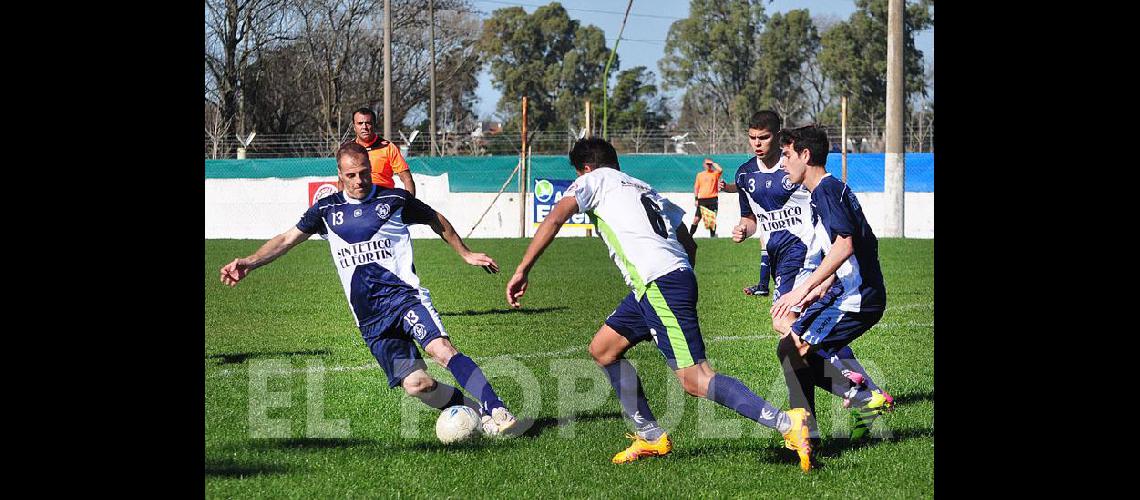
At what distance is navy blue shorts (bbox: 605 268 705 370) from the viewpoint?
230 inches

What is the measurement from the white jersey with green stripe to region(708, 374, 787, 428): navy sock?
61 cm

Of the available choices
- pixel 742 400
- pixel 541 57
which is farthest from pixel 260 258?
pixel 541 57

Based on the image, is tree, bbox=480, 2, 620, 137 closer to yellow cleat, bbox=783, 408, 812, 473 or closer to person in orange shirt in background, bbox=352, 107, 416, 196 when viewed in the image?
person in orange shirt in background, bbox=352, 107, 416, 196

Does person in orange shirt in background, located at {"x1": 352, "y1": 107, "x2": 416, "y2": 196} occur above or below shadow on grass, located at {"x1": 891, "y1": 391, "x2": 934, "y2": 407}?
above

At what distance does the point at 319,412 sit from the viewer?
720cm

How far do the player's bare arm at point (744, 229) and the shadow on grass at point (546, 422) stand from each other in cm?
222

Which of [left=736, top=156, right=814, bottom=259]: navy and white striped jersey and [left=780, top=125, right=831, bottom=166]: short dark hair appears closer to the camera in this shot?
[left=780, top=125, right=831, bottom=166]: short dark hair

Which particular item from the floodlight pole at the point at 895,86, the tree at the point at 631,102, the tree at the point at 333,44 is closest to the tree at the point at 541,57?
the tree at the point at 631,102

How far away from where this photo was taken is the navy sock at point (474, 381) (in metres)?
6.40

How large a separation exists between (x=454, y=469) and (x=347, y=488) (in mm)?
581

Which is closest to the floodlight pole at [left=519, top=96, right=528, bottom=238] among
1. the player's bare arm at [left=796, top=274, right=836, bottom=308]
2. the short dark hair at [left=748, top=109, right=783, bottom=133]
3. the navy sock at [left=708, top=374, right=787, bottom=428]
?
the short dark hair at [left=748, top=109, right=783, bottom=133]

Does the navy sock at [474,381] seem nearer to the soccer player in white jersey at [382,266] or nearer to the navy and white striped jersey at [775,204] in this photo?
the soccer player in white jersey at [382,266]

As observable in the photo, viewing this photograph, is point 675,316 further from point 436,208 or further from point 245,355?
point 436,208
